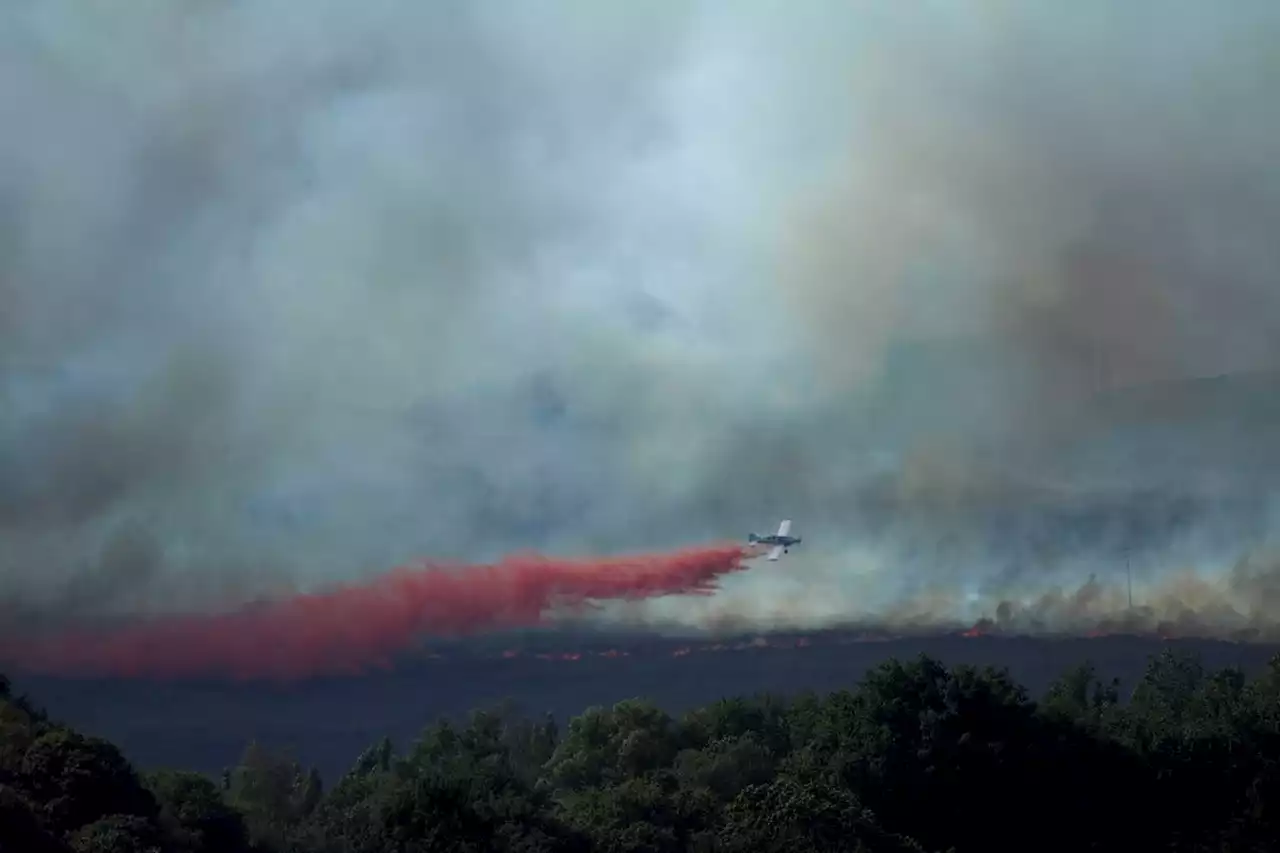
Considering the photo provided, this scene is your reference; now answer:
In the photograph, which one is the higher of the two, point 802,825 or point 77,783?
point 77,783

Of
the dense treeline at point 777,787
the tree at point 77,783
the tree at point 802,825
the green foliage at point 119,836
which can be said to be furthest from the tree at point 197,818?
the tree at point 802,825

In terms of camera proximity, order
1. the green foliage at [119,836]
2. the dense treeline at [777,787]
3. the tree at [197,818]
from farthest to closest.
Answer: the tree at [197,818]
the dense treeline at [777,787]
the green foliage at [119,836]

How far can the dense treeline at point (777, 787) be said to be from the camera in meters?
68.8

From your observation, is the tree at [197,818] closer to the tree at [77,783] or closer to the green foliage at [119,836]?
the tree at [77,783]

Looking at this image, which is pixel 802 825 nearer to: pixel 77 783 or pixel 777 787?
pixel 777 787

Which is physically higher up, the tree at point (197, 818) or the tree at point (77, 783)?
the tree at point (77, 783)

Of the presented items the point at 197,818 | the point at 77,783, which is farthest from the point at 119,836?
the point at 197,818

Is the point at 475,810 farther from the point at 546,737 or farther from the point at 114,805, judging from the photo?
the point at 546,737

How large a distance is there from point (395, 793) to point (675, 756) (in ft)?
116

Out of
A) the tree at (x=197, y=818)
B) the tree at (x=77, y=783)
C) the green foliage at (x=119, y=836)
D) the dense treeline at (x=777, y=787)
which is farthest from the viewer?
the tree at (x=197, y=818)

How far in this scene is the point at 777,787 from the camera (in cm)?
7444

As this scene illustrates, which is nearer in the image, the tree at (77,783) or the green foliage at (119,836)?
the green foliage at (119,836)

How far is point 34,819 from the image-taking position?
5809 cm

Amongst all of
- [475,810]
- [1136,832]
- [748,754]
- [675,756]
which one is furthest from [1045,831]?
[475,810]
